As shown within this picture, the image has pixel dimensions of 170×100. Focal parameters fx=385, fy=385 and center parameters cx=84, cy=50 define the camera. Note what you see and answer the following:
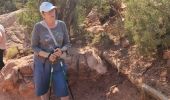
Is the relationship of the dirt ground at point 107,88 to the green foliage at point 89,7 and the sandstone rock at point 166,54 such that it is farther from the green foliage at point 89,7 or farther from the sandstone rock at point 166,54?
the green foliage at point 89,7

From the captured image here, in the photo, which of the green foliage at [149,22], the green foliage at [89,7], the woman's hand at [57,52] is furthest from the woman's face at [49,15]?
the green foliage at [89,7]

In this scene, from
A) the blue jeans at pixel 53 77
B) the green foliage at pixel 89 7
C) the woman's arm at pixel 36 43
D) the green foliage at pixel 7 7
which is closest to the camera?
the woman's arm at pixel 36 43

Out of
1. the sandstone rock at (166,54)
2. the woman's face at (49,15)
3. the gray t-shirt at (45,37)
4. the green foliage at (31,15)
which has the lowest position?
the sandstone rock at (166,54)

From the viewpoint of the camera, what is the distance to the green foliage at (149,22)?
18.6 feet

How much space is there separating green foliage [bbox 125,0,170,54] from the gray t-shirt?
1.18 metres

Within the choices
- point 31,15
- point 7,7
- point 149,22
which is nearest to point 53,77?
point 149,22

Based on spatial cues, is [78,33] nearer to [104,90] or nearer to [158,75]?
[104,90]

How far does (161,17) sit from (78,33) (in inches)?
89.1

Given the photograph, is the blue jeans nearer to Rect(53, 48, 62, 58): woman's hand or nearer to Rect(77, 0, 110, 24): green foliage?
Rect(53, 48, 62, 58): woman's hand

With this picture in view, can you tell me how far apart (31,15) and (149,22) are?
2.78 metres

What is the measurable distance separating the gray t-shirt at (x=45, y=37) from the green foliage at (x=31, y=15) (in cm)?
216

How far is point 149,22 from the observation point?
5.68 metres

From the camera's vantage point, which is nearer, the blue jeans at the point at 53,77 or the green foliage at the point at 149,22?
the blue jeans at the point at 53,77

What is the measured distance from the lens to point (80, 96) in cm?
656
